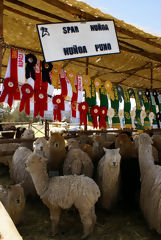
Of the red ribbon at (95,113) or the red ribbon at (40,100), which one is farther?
the red ribbon at (95,113)

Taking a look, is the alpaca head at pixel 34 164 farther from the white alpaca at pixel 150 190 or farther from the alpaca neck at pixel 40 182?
the white alpaca at pixel 150 190

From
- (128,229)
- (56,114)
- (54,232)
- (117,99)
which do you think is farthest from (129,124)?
(54,232)

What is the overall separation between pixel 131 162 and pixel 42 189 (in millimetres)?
1486

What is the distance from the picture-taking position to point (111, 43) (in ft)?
8.64

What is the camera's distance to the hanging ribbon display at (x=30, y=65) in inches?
132

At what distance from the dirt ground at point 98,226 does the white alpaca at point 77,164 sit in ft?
1.71

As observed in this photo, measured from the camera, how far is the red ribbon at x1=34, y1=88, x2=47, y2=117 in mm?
3556

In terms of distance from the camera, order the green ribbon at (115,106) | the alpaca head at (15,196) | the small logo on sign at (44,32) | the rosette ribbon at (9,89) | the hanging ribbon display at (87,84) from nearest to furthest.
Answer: the alpaca head at (15,196) < the small logo on sign at (44,32) < the rosette ribbon at (9,89) < the hanging ribbon display at (87,84) < the green ribbon at (115,106)

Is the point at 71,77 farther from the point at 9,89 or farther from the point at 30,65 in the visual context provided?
the point at 9,89

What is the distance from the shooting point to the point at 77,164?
265 cm

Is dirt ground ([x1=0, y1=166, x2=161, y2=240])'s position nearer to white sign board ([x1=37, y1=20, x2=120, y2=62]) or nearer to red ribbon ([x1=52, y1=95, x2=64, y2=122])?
red ribbon ([x1=52, y1=95, x2=64, y2=122])

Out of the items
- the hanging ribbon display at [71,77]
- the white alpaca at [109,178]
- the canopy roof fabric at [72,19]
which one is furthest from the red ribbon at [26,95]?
the white alpaca at [109,178]

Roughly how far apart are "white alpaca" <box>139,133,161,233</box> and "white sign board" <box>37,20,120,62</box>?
1.53 metres

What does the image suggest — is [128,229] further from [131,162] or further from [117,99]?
[117,99]
